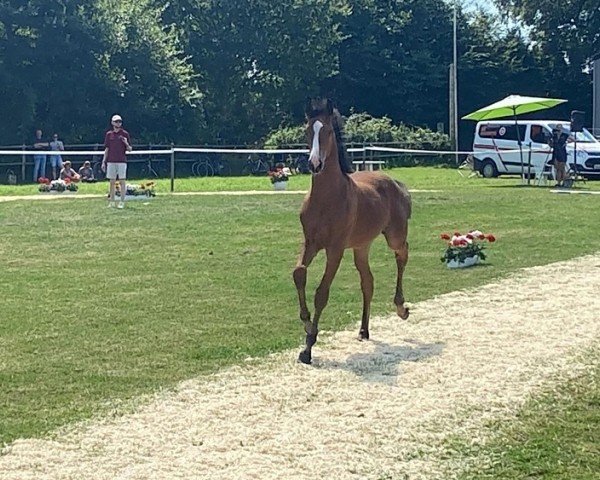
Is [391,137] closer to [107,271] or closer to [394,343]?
[107,271]

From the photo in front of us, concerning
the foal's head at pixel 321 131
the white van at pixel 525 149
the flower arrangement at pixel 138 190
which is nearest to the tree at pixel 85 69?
the white van at pixel 525 149

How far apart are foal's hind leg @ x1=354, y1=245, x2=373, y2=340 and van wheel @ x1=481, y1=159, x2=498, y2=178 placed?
1058 inches

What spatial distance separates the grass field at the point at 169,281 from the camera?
7.41 meters

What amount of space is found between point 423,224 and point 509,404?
37.7ft

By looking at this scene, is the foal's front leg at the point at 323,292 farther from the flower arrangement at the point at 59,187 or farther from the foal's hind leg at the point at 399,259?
the flower arrangement at the point at 59,187

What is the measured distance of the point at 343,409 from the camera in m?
6.50

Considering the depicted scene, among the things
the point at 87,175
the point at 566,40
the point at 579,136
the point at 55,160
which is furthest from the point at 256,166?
the point at 566,40

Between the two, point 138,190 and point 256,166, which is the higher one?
point 256,166

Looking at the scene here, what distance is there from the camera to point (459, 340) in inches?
337

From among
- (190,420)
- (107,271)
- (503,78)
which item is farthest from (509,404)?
(503,78)

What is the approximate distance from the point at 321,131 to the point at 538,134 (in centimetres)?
2639

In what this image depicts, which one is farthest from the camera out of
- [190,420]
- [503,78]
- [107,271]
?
[503,78]

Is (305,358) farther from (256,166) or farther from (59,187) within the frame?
(256,166)

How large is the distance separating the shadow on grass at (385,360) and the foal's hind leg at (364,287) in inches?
6.1
